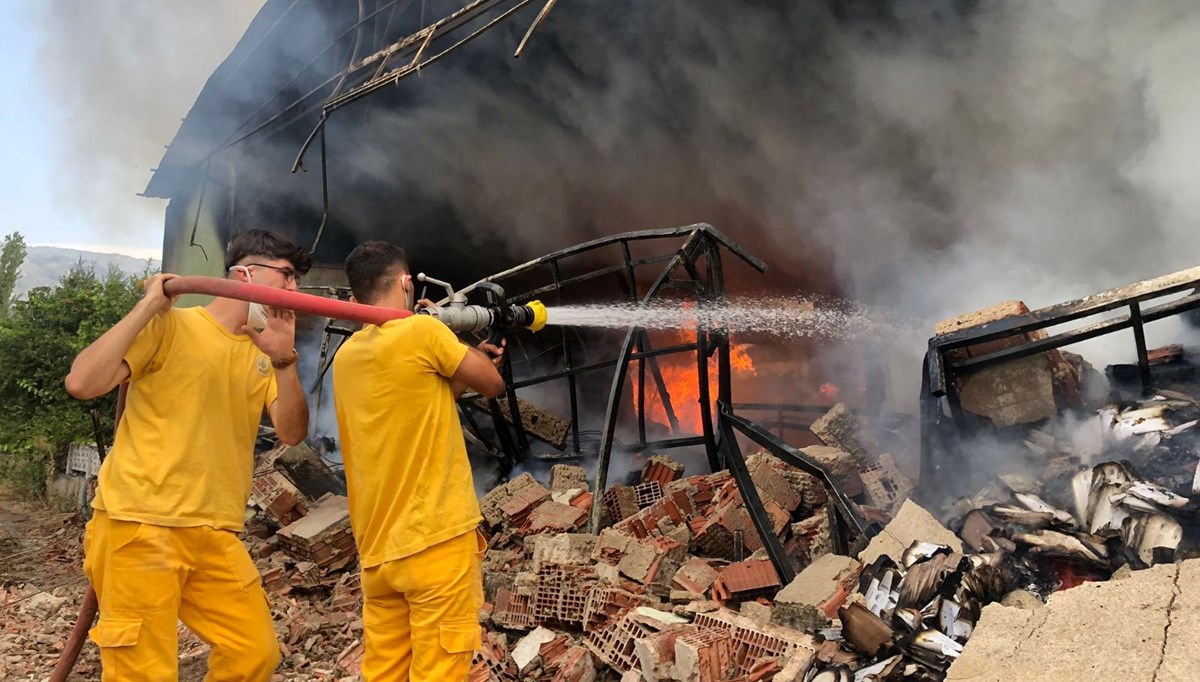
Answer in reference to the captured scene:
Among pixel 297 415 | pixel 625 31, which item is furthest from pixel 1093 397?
pixel 625 31

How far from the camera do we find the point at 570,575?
3943mm

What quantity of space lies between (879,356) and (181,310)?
8.22 meters

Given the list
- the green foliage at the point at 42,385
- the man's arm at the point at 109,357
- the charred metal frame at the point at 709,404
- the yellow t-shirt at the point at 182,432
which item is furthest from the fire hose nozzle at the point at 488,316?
the green foliage at the point at 42,385

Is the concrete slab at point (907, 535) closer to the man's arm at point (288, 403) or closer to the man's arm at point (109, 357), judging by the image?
the man's arm at point (288, 403)

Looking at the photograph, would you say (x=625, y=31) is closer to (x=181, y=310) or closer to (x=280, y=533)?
(x=280, y=533)

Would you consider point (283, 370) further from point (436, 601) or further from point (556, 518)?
point (556, 518)

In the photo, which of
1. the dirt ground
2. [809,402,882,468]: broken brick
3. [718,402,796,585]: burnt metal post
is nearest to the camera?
[718,402,796,585]: burnt metal post

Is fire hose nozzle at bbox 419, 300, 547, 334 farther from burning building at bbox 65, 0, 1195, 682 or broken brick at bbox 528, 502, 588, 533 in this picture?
broken brick at bbox 528, 502, 588, 533

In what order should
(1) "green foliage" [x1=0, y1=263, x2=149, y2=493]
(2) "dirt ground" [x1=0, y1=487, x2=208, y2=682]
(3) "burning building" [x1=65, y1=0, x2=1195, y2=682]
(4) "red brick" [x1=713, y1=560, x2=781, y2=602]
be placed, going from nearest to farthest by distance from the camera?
(3) "burning building" [x1=65, y1=0, x2=1195, y2=682] → (4) "red brick" [x1=713, y1=560, x2=781, y2=602] → (2) "dirt ground" [x1=0, y1=487, x2=208, y2=682] → (1) "green foliage" [x1=0, y1=263, x2=149, y2=493]

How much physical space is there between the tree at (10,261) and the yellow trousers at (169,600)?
30225 mm

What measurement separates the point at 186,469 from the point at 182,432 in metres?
0.13

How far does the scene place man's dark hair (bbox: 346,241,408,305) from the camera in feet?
8.61

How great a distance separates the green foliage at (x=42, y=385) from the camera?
999 centimetres

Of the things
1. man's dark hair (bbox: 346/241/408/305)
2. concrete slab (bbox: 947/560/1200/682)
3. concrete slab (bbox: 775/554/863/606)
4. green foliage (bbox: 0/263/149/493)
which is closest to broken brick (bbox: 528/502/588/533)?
concrete slab (bbox: 775/554/863/606)
